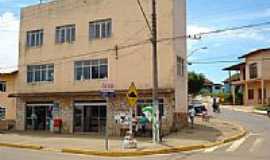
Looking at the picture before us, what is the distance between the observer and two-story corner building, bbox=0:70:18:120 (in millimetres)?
41094

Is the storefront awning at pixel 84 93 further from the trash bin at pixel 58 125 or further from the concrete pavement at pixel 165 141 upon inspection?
the concrete pavement at pixel 165 141

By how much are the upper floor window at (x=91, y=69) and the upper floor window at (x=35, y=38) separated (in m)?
4.52

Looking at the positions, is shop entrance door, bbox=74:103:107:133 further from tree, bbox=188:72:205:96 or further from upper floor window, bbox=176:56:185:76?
tree, bbox=188:72:205:96

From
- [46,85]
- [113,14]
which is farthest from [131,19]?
[46,85]

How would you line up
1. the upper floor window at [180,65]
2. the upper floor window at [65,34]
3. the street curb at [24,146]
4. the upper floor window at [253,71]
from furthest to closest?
the upper floor window at [253,71]
the upper floor window at [65,34]
the upper floor window at [180,65]
the street curb at [24,146]

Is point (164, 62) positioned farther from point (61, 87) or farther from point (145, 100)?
point (61, 87)

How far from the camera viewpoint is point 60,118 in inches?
1331

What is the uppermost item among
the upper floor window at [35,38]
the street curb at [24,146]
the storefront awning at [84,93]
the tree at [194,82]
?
the upper floor window at [35,38]

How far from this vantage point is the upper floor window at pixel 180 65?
30595mm

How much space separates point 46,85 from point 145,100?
368 inches

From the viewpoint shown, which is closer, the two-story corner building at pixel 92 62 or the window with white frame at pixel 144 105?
the window with white frame at pixel 144 105

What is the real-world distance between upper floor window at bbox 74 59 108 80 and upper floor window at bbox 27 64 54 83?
103 inches

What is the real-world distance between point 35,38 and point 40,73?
2970 millimetres

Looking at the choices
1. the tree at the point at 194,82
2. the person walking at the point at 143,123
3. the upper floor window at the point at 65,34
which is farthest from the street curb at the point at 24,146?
the tree at the point at 194,82
